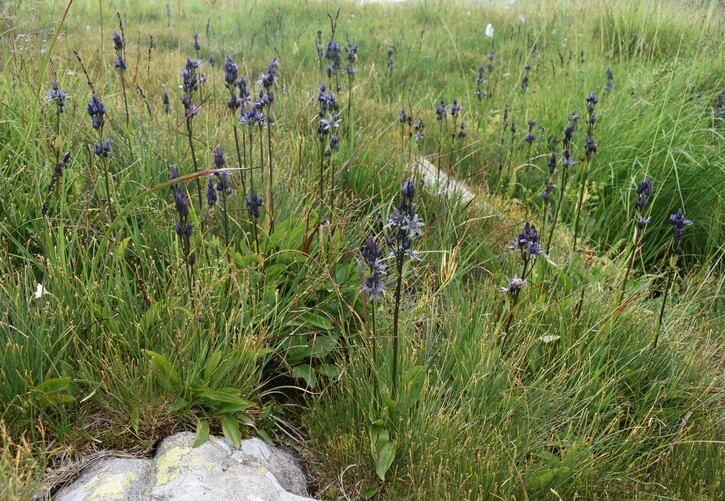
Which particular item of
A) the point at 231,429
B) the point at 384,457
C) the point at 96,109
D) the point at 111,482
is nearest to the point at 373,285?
the point at 384,457

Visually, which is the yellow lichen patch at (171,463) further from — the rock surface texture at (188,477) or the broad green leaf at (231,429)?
the broad green leaf at (231,429)

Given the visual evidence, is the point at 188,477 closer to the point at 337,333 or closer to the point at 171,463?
the point at 171,463

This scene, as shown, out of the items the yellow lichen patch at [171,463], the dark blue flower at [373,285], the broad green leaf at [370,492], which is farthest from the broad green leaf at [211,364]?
the broad green leaf at [370,492]

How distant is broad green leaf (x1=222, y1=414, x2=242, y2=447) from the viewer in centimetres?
202

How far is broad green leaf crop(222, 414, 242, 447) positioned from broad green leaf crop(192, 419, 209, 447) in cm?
7

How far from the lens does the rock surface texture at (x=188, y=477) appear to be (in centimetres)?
175

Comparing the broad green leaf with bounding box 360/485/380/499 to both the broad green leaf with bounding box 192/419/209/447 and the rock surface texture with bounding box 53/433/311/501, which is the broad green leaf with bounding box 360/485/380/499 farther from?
the broad green leaf with bounding box 192/419/209/447

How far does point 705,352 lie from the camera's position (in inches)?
Answer: 103

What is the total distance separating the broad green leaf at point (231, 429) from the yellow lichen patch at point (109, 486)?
330mm

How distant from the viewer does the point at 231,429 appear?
2.04 metres

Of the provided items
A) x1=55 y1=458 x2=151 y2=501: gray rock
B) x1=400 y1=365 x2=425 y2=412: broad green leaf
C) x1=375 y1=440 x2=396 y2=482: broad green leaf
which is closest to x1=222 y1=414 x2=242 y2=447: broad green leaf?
x1=55 y1=458 x2=151 y2=501: gray rock

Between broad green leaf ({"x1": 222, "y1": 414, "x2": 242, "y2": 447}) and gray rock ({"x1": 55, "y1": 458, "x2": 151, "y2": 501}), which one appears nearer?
gray rock ({"x1": 55, "y1": 458, "x2": 151, "y2": 501})

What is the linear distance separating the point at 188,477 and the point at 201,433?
171mm

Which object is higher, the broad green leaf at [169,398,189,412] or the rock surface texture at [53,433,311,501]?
the broad green leaf at [169,398,189,412]
